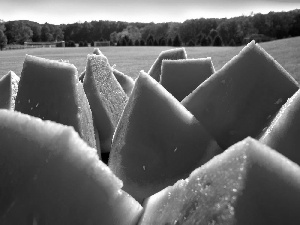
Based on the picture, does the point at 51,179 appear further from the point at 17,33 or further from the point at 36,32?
the point at 36,32

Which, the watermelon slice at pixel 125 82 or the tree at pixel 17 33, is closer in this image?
the watermelon slice at pixel 125 82

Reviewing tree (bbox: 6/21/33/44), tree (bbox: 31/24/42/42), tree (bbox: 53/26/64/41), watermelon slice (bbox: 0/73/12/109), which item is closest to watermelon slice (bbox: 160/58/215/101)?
watermelon slice (bbox: 0/73/12/109)

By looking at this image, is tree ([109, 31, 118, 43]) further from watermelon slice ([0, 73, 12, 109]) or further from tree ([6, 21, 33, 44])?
watermelon slice ([0, 73, 12, 109])

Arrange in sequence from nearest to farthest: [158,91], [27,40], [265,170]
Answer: [265,170] → [158,91] → [27,40]

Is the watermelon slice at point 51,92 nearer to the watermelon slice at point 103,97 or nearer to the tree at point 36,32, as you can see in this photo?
the watermelon slice at point 103,97

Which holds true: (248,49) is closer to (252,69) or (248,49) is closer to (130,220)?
(252,69)

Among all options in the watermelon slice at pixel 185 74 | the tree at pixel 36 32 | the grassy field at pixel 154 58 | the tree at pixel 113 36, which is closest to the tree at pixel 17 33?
the tree at pixel 36 32

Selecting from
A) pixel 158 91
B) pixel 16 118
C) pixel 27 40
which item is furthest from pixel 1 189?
pixel 27 40
